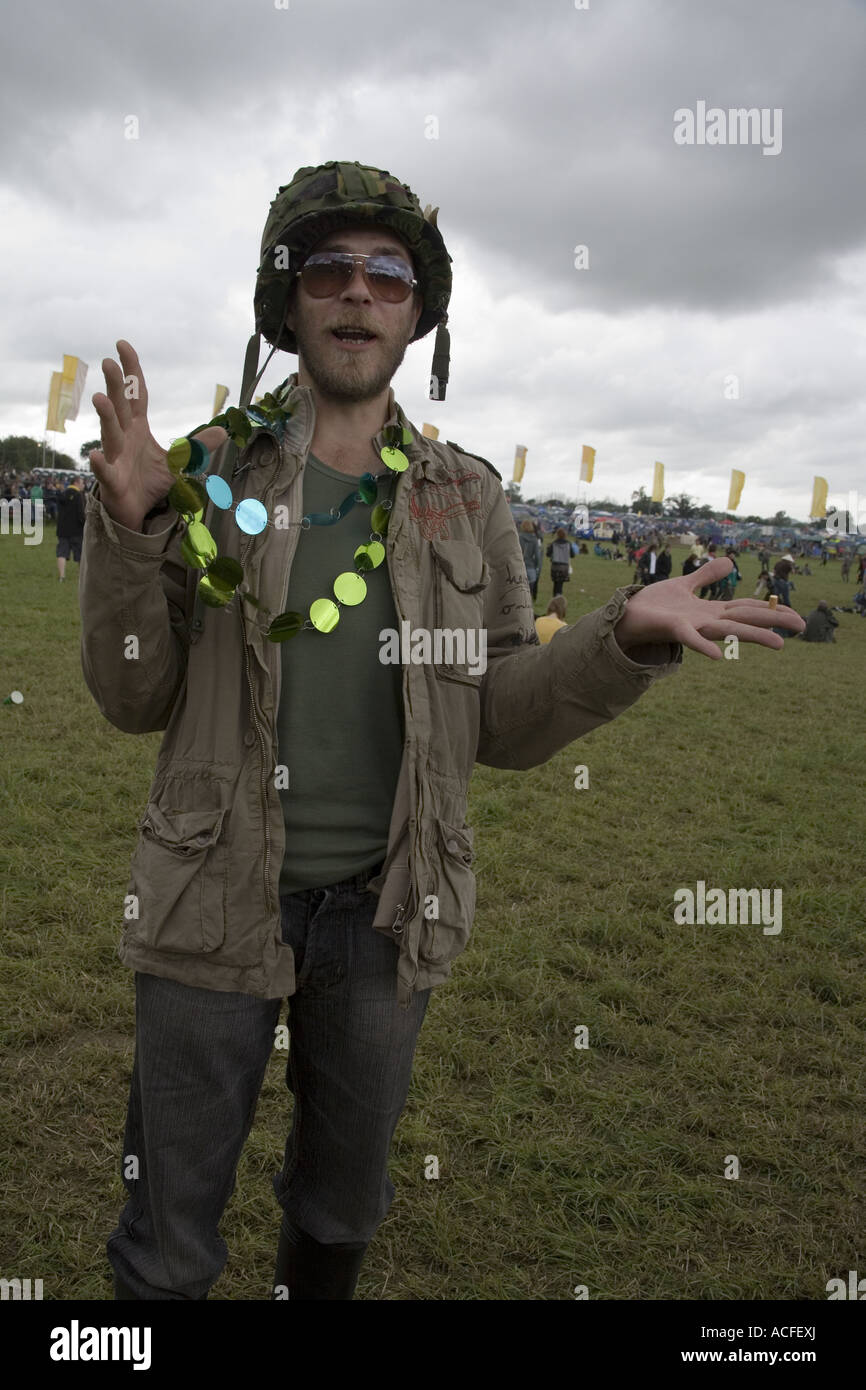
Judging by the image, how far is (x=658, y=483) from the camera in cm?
4416

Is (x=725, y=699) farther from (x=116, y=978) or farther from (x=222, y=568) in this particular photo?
(x=222, y=568)

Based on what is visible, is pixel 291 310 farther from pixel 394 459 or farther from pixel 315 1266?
pixel 315 1266

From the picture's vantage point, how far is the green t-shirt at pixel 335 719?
80.4 inches

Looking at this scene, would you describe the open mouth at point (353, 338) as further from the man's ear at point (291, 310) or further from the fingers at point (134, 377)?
the fingers at point (134, 377)

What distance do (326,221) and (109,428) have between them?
2.62 ft

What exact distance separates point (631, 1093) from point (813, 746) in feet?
23.2

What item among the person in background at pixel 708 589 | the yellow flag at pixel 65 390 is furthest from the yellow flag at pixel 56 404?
the person in background at pixel 708 589

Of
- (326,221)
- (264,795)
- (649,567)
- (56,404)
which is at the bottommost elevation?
(264,795)

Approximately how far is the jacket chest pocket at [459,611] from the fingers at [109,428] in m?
0.72

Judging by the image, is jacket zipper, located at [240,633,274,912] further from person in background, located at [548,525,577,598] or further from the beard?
person in background, located at [548,525,577,598]

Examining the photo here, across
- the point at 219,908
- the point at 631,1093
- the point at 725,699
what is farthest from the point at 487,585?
the point at 725,699

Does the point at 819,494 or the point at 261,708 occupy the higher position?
A: the point at 819,494

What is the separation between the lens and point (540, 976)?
4.66 m

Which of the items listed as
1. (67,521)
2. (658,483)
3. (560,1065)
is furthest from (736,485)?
(560,1065)
